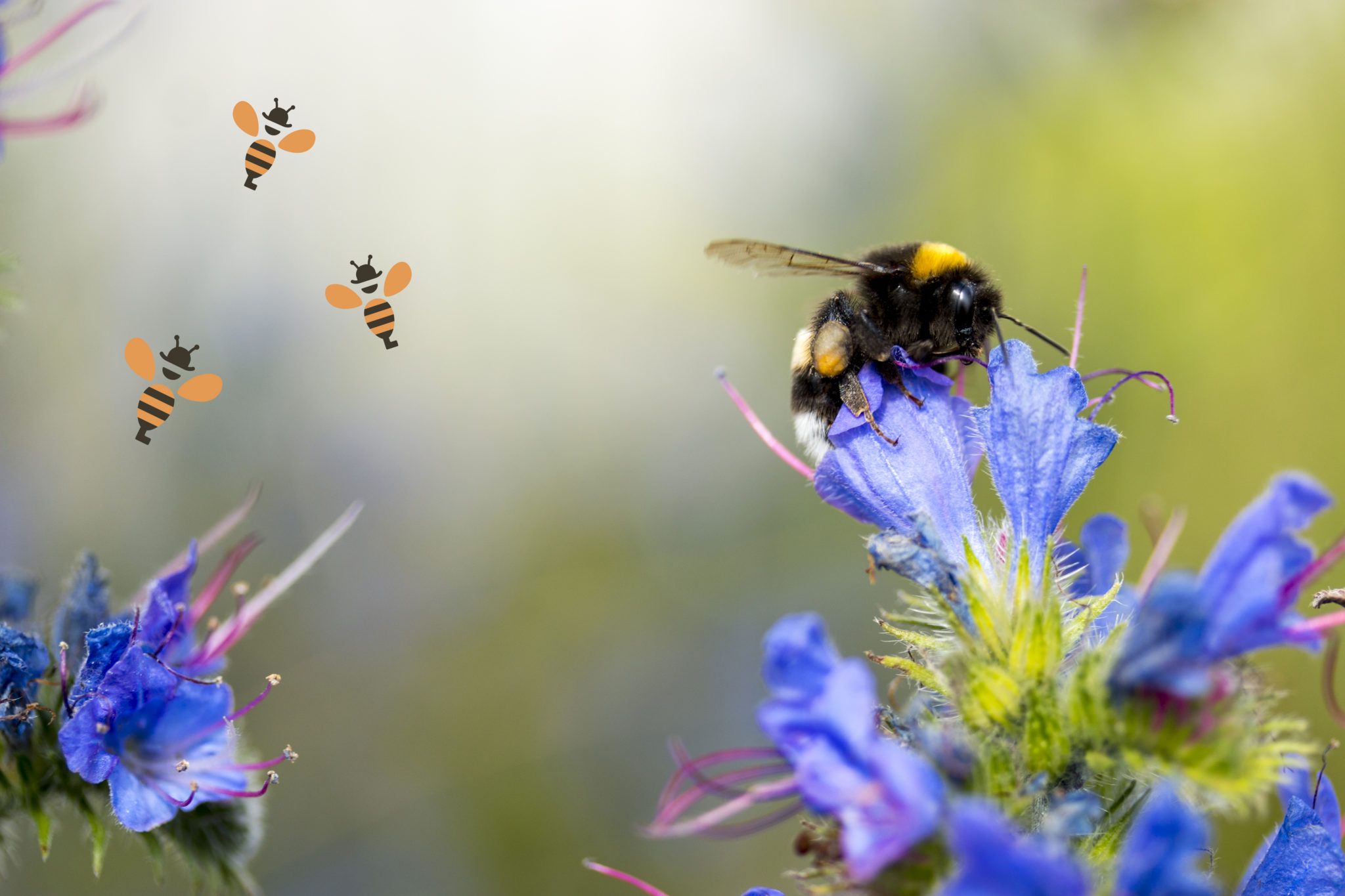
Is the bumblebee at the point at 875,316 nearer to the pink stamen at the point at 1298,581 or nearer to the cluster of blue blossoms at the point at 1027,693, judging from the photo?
the cluster of blue blossoms at the point at 1027,693

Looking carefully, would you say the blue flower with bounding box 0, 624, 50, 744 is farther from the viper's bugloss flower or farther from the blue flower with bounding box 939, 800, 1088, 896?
the blue flower with bounding box 939, 800, 1088, 896

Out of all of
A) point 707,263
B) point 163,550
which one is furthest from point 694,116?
point 163,550

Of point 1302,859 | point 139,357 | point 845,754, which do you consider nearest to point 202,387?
point 139,357

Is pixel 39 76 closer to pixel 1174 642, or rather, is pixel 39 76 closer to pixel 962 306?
pixel 962 306

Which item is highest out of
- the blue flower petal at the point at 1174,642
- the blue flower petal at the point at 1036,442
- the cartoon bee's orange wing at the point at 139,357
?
the blue flower petal at the point at 1036,442

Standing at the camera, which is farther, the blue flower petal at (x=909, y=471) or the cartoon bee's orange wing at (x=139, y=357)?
the cartoon bee's orange wing at (x=139, y=357)

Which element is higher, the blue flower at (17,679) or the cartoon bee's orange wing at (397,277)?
the cartoon bee's orange wing at (397,277)

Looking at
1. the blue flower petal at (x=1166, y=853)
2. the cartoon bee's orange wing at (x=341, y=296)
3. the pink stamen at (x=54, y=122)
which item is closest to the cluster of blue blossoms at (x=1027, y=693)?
the blue flower petal at (x=1166, y=853)

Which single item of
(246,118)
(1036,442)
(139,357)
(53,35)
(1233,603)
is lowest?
(139,357)
